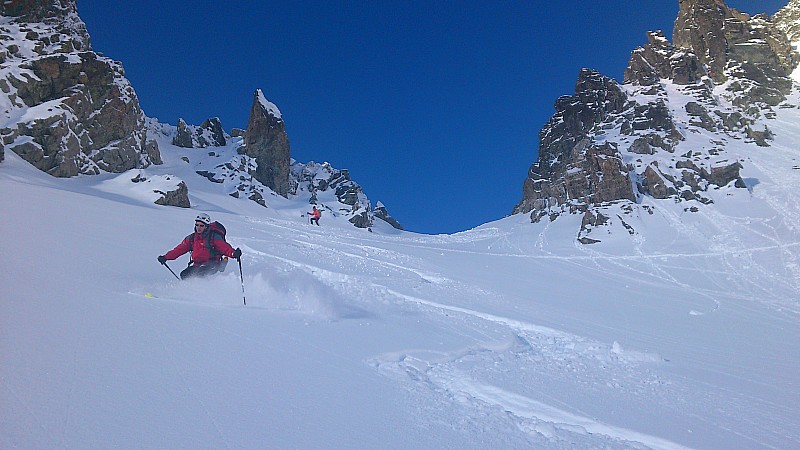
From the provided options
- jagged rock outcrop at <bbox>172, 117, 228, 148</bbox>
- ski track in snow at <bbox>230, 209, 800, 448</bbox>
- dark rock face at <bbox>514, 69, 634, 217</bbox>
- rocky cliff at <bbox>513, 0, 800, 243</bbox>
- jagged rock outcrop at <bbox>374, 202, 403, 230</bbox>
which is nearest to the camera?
ski track in snow at <bbox>230, 209, 800, 448</bbox>

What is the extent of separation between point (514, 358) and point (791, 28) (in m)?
96.2

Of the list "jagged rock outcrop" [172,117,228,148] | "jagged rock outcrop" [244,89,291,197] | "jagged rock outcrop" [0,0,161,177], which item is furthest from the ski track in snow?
"jagged rock outcrop" [172,117,228,148]

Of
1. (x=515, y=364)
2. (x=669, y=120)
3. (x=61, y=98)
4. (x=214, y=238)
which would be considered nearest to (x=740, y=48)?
(x=669, y=120)

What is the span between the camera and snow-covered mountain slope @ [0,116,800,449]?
8.87 ft

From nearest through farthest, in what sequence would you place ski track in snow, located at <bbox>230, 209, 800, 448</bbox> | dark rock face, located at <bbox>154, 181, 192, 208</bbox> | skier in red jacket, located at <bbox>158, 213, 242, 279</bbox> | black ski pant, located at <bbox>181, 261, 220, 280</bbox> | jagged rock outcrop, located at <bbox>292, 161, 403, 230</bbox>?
ski track in snow, located at <bbox>230, 209, 800, 448</bbox> < black ski pant, located at <bbox>181, 261, 220, 280</bbox> < skier in red jacket, located at <bbox>158, 213, 242, 279</bbox> < dark rock face, located at <bbox>154, 181, 192, 208</bbox> < jagged rock outcrop, located at <bbox>292, 161, 403, 230</bbox>

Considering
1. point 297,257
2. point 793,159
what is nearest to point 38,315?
point 297,257

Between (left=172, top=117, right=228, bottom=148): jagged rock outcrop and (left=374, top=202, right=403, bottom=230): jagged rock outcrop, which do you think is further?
(left=374, top=202, right=403, bottom=230): jagged rock outcrop

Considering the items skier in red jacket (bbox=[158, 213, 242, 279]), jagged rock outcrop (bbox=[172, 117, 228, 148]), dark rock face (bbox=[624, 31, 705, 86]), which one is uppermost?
dark rock face (bbox=[624, 31, 705, 86])

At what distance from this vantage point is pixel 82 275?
6098 mm

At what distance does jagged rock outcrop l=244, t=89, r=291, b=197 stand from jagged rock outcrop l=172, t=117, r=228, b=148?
7.28 meters

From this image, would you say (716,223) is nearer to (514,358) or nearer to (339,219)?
(514,358)

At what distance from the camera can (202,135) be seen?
83.4m

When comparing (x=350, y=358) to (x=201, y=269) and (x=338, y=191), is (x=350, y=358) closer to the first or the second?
(x=201, y=269)

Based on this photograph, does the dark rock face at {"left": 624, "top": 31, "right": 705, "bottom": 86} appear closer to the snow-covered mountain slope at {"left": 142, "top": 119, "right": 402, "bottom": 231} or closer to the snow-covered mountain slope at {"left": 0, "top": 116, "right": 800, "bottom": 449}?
the snow-covered mountain slope at {"left": 142, "top": 119, "right": 402, "bottom": 231}
